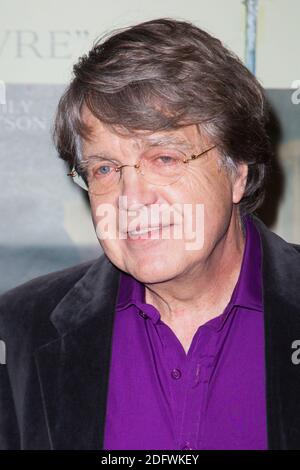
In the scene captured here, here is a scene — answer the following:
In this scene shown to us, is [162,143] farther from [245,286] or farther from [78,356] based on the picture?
[78,356]

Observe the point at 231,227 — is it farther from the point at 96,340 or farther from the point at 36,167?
the point at 36,167

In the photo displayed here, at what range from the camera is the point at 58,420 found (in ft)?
4.70

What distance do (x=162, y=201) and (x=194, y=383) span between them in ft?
1.17

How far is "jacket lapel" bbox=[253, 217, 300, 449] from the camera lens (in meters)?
1.34

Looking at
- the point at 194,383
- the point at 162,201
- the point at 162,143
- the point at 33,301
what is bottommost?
the point at 194,383

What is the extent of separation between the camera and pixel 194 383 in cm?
137

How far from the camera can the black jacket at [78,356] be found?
54.3 inches

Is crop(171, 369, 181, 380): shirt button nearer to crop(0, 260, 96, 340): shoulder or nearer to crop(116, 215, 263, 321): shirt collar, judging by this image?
crop(116, 215, 263, 321): shirt collar

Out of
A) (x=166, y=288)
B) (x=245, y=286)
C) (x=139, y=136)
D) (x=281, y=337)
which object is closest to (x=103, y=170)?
(x=139, y=136)

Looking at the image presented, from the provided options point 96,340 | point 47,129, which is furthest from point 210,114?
point 47,129

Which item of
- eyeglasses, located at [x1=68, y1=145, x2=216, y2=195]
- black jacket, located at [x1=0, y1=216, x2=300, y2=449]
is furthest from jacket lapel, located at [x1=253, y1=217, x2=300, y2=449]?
eyeglasses, located at [x1=68, y1=145, x2=216, y2=195]

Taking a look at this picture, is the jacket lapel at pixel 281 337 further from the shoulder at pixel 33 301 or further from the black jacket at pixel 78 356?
the shoulder at pixel 33 301

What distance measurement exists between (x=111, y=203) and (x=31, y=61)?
80 cm

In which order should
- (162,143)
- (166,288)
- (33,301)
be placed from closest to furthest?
(162,143)
(166,288)
(33,301)
